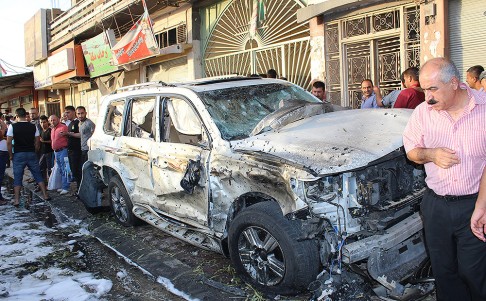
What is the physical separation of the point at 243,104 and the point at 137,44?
10037 millimetres

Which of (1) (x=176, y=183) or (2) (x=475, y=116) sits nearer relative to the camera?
(2) (x=475, y=116)

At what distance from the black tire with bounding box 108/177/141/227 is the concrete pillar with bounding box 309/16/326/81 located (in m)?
5.22

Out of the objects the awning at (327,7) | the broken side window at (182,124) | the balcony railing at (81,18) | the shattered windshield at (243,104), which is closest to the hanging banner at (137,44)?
the balcony railing at (81,18)

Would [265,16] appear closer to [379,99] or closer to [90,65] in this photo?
[379,99]

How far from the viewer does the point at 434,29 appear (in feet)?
23.5

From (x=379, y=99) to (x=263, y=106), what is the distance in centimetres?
237

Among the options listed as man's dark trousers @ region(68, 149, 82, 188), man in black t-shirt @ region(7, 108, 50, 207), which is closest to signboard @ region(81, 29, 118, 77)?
man's dark trousers @ region(68, 149, 82, 188)

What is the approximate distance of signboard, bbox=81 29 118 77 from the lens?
15.8m

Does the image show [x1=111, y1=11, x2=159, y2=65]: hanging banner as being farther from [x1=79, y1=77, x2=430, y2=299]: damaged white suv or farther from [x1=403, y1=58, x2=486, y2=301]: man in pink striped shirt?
[x1=403, y1=58, x2=486, y2=301]: man in pink striped shirt

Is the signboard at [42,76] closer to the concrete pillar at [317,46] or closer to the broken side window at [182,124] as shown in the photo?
the concrete pillar at [317,46]

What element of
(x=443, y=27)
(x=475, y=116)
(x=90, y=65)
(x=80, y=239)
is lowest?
(x=80, y=239)

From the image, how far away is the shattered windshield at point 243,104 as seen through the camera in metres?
4.25

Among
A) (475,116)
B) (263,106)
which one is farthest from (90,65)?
(475,116)

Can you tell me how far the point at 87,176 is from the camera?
262 inches
